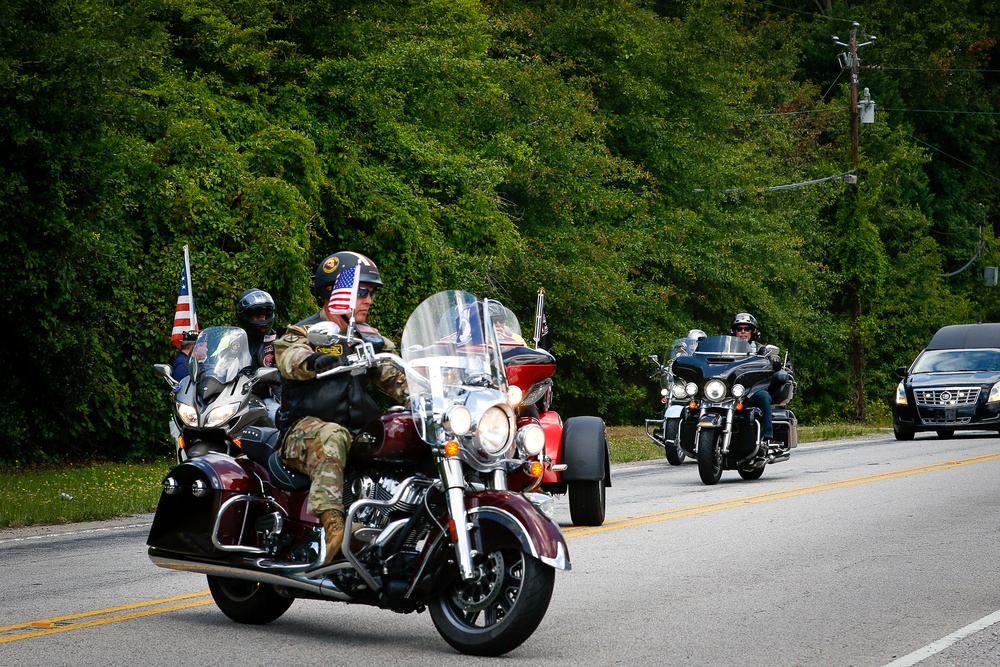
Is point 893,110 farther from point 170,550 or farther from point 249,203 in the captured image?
point 170,550

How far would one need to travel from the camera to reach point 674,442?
20.3m

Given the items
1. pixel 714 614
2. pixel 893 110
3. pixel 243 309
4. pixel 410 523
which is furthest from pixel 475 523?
pixel 893 110

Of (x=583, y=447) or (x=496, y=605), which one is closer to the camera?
(x=496, y=605)

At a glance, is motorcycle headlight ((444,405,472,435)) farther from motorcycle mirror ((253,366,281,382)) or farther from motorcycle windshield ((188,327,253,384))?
motorcycle windshield ((188,327,253,384))

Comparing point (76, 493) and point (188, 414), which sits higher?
point (188, 414)

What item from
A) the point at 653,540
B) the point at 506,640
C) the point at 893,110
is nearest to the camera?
the point at 506,640

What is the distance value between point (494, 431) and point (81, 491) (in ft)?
36.7

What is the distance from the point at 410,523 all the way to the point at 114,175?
48.9 ft

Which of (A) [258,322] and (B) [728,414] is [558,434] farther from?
(B) [728,414]

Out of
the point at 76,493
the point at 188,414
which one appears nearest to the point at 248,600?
the point at 188,414

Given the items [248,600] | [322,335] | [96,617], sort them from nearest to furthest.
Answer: [322,335] < [248,600] < [96,617]

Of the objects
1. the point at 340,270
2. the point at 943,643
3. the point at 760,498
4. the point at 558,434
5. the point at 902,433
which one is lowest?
the point at 902,433

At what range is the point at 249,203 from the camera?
22750mm

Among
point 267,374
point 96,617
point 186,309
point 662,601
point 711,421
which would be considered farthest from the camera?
point 711,421
